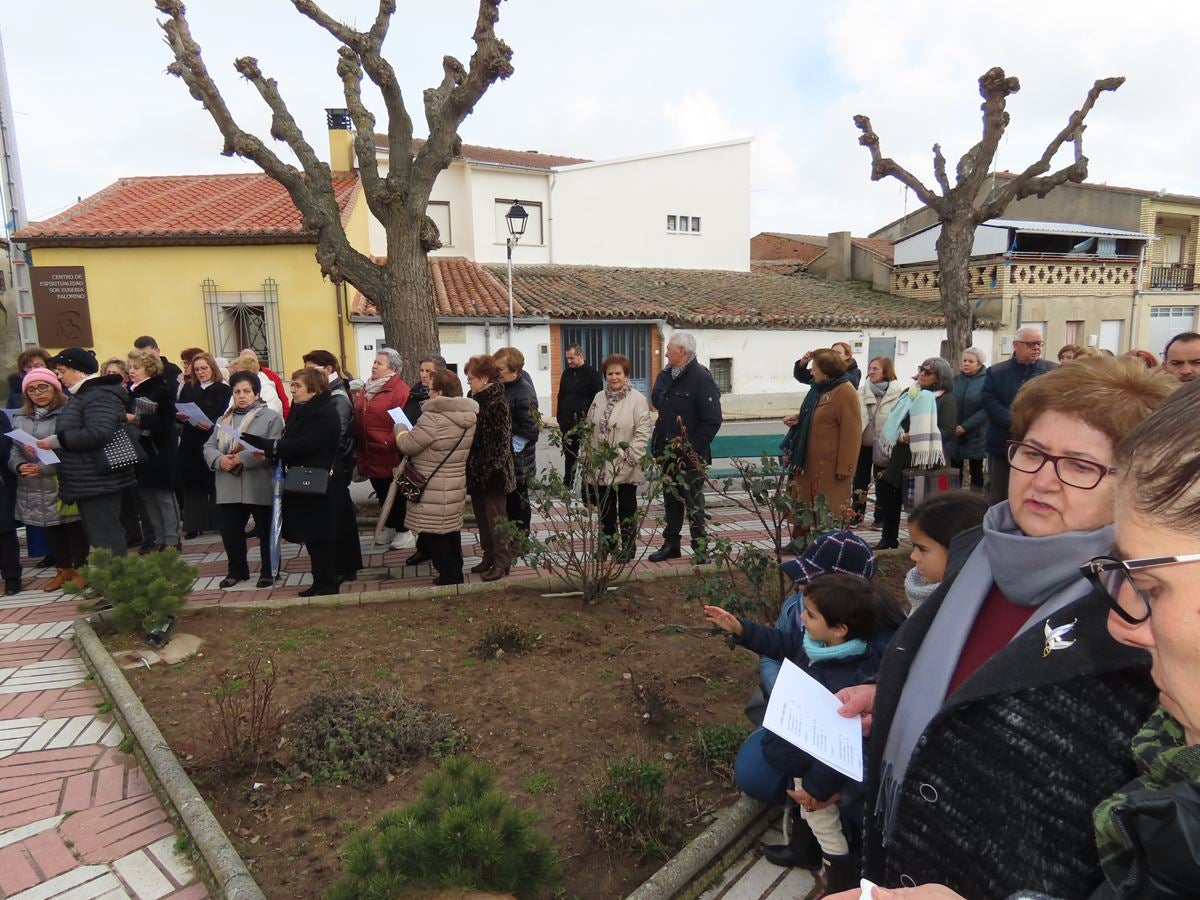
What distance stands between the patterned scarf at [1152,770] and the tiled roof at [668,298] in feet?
51.8

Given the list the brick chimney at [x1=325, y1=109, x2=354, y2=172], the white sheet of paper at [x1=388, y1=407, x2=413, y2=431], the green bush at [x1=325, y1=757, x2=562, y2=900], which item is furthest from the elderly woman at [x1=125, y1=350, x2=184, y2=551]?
the brick chimney at [x1=325, y1=109, x2=354, y2=172]

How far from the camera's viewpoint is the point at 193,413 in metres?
6.00

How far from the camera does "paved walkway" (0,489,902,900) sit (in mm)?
2488

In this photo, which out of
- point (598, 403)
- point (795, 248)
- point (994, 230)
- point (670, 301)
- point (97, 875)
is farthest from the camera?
point (795, 248)

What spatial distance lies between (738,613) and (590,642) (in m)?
1.03

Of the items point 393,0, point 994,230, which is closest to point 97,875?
point 393,0

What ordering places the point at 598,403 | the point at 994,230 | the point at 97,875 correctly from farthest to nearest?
the point at 994,230 < the point at 598,403 < the point at 97,875

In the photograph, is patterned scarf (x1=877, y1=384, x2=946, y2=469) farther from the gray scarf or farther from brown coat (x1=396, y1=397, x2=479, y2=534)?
the gray scarf

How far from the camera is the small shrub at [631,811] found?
2.56 meters

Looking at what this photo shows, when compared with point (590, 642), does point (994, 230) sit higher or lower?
higher

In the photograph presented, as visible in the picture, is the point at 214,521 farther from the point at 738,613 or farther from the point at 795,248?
the point at 795,248

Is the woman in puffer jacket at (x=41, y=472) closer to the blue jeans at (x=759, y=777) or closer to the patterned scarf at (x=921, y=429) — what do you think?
the blue jeans at (x=759, y=777)

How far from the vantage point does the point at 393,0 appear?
23.0 ft

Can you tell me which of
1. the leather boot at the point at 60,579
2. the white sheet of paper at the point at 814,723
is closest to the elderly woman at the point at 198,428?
the leather boot at the point at 60,579
